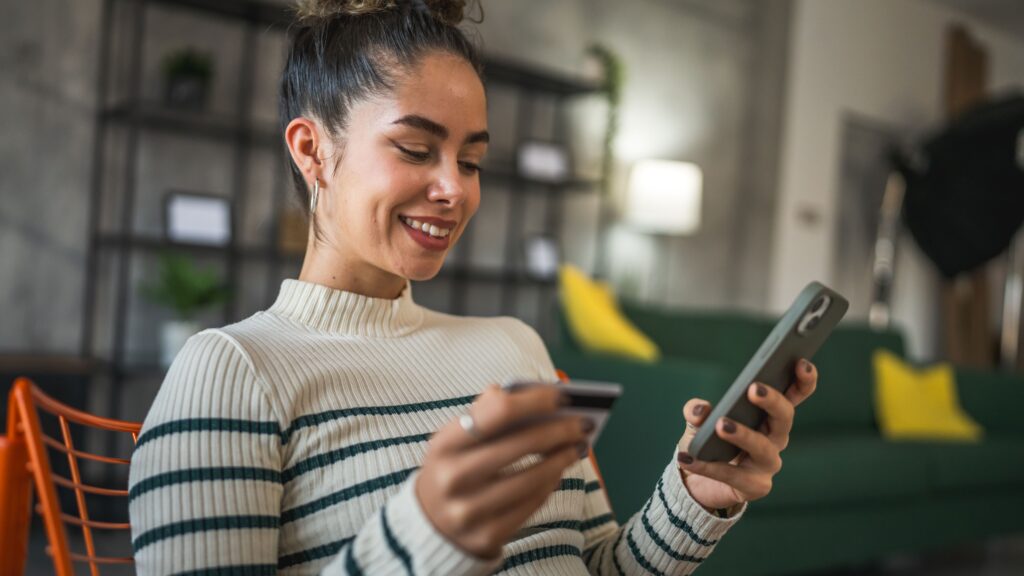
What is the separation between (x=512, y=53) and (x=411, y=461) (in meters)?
4.36

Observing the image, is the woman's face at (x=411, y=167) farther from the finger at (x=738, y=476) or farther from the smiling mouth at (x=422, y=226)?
the finger at (x=738, y=476)

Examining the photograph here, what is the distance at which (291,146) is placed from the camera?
1.12m

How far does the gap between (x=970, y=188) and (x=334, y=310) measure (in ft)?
20.2

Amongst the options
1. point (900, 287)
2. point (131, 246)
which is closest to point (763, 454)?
point (131, 246)

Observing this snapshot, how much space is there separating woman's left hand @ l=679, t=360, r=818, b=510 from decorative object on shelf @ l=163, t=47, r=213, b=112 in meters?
3.25

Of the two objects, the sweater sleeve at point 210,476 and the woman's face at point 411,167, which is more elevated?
the woman's face at point 411,167

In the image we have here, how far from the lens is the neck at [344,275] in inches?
45.3

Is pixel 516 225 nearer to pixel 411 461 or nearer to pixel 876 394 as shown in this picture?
pixel 876 394

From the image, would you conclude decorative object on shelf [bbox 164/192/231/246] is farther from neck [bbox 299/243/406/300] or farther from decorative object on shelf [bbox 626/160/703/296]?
neck [bbox 299/243/406/300]

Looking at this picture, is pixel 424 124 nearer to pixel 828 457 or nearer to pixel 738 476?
pixel 738 476

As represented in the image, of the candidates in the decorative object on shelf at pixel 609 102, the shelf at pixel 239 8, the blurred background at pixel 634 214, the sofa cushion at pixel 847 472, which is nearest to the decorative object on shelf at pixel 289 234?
the blurred background at pixel 634 214

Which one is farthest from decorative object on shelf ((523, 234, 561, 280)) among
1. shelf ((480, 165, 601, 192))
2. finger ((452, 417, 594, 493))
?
finger ((452, 417, 594, 493))

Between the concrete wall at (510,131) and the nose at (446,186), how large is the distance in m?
1.18

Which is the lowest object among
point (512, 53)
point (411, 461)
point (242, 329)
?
point (411, 461)
